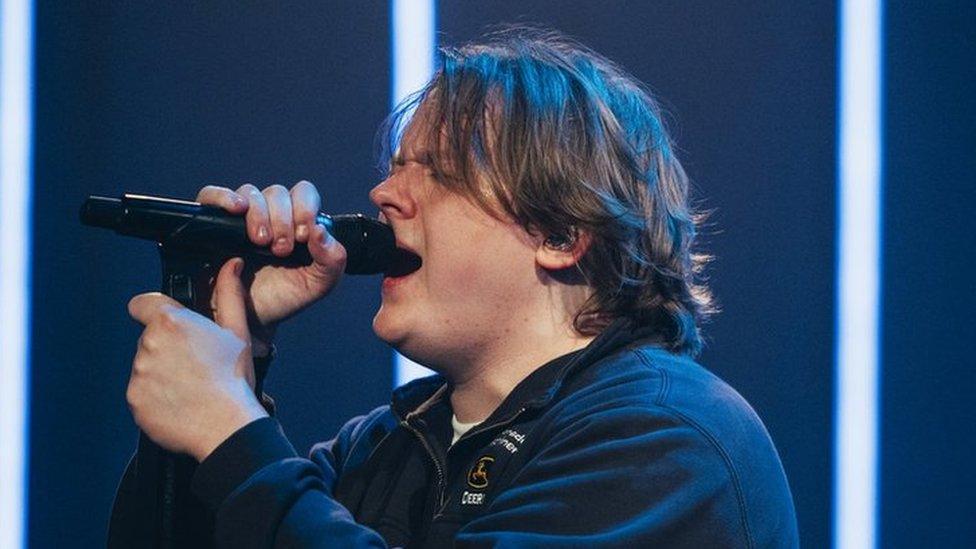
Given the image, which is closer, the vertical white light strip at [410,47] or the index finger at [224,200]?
the index finger at [224,200]

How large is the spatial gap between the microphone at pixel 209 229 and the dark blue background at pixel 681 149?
0.72 metres

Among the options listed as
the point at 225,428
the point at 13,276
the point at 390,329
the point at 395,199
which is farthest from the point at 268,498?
the point at 13,276

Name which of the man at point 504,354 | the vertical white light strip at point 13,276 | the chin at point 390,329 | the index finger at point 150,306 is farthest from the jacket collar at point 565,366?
the vertical white light strip at point 13,276

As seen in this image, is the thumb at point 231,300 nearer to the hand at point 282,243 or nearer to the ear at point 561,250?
the hand at point 282,243

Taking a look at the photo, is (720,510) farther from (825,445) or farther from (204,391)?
(825,445)

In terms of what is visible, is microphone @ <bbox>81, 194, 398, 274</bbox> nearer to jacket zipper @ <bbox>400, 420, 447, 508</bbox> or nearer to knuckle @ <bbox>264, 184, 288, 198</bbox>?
knuckle @ <bbox>264, 184, 288, 198</bbox>

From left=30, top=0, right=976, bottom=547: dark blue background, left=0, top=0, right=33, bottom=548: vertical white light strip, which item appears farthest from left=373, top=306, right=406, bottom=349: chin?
left=0, top=0, right=33, bottom=548: vertical white light strip

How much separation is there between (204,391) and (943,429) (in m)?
1.35

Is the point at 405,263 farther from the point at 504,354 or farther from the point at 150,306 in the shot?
the point at 150,306

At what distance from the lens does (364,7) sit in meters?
2.02

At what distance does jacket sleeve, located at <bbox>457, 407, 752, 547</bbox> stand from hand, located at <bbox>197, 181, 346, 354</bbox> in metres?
0.33

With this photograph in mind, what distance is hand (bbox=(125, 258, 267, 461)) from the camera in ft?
3.56

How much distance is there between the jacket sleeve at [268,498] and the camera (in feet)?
3.35

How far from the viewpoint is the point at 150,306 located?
112cm
